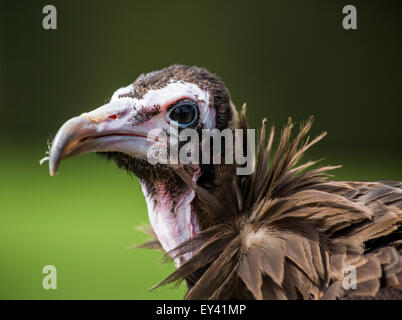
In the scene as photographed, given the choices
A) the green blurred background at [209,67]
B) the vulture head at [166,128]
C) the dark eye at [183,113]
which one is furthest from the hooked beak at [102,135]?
the green blurred background at [209,67]

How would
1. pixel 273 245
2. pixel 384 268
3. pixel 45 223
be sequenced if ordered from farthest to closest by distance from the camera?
pixel 45 223, pixel 273 245, pixel 384 268

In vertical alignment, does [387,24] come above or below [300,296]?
above

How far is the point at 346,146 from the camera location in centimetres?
944

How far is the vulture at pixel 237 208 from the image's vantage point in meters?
1.99

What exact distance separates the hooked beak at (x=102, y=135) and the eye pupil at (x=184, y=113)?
0.13 metres

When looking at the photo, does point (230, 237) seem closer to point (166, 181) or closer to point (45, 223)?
point (166, 181)

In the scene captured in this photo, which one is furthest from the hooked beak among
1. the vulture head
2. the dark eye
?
the dark eye

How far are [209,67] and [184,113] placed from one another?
676 cm

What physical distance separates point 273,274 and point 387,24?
27.9ft

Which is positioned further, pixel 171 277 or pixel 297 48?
pixel 297 48

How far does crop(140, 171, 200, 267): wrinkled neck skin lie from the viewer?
234cm

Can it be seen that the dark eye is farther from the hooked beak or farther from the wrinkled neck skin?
the wrinkled neck skin

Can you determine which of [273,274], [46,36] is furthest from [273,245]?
[46,36]

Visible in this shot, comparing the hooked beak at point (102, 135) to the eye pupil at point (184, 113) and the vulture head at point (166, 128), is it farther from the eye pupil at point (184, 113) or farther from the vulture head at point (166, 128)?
the eye pupil at point (184, 113)
